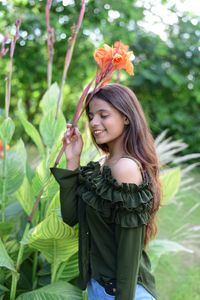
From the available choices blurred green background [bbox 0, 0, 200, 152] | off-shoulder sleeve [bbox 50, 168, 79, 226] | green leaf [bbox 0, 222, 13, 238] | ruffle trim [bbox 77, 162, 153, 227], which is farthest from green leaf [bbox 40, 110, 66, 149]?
blurred green background [bbox 0, 0, 200, 152]

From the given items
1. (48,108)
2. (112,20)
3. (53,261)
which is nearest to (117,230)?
(53,261)

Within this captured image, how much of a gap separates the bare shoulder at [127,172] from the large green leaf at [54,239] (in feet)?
0.98

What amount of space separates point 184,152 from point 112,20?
2.41 meters

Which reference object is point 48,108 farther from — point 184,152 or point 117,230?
point 184,152

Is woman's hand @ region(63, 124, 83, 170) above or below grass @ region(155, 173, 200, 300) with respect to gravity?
above

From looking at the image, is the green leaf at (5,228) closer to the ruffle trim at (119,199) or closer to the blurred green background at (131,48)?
the ruffle trim at (119,199)

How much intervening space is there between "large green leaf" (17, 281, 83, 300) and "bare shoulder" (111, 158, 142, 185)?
0.52 metres

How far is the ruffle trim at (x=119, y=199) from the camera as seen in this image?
4.05 ft

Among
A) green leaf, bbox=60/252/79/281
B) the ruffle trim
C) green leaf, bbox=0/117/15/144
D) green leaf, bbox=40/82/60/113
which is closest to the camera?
the ruffle trim

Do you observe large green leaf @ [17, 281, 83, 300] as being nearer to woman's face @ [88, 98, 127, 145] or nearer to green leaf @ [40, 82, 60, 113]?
woman's face @ [88, 98, 127, 145]

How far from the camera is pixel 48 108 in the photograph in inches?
84.8

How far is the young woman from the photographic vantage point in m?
1.25

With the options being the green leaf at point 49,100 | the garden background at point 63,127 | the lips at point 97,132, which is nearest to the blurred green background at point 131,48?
the garden background at point 63,127

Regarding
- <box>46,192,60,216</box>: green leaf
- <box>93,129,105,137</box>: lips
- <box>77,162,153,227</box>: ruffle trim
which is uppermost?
<box>93,129,105,137</box>: lips
